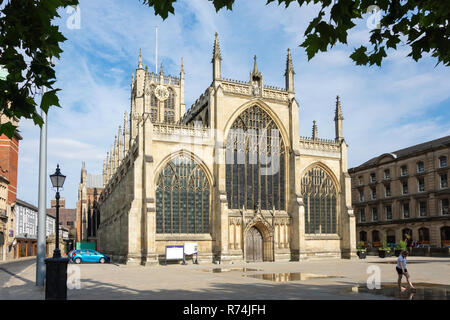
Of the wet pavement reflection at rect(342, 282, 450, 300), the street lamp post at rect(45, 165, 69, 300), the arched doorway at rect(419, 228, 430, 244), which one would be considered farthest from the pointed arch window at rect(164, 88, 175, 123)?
the street lamp post at rect(45, 165, 69, 300)

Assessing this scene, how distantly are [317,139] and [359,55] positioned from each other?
33.4 metres

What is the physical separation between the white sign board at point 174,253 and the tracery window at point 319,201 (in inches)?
492

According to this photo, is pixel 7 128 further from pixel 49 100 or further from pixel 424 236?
pixel 424 236

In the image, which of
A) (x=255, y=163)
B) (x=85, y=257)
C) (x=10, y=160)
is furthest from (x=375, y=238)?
(x=10, y=160)

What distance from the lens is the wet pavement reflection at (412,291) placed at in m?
12.2

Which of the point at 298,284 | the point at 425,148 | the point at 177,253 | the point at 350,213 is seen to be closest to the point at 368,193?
the point at 425,148

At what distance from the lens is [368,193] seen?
196ft

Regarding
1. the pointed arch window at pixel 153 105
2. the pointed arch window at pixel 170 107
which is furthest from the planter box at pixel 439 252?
the pointed arch window at pixel 153 105

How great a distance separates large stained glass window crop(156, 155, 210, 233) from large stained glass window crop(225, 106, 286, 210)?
95.9 inches

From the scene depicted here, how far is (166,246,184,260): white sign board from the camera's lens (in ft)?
97.8

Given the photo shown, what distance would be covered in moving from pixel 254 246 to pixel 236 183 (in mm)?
5448

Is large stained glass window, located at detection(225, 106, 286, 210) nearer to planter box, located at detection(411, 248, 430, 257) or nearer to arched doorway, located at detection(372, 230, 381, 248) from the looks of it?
planter box, located at detection(411, 248, 430, 257)

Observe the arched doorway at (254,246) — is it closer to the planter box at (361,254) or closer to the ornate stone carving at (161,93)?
the planter box at (361,254)
